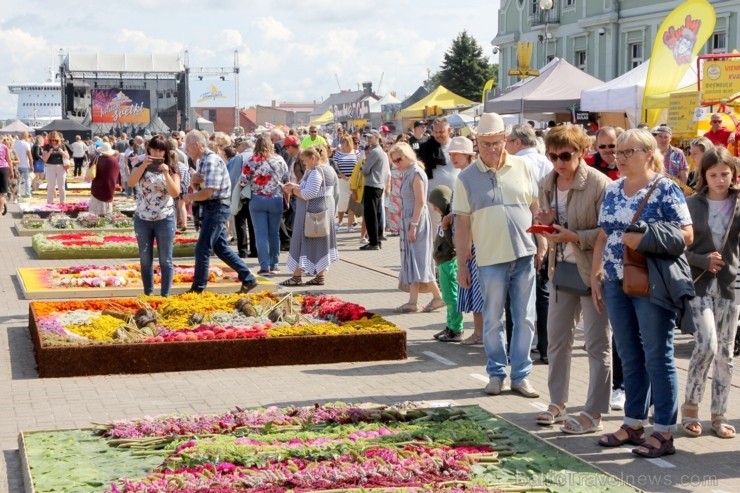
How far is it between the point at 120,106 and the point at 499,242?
70.6 m

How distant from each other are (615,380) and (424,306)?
14.9 feet

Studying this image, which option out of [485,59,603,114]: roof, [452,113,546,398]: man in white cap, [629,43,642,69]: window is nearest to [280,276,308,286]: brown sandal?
[452,113,546,398]: man in white cap

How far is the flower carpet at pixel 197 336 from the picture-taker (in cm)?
880

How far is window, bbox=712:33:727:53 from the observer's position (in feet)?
145

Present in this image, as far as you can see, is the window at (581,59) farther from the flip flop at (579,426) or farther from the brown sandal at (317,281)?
the flip flop at (579,426)

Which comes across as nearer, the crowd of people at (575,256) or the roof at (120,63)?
the crowd of people at (575,256)

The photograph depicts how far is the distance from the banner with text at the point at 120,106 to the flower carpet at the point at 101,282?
62027mm

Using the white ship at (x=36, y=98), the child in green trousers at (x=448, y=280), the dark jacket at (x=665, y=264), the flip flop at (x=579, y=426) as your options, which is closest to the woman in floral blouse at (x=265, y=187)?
the child in green trousers at (x=448, y=280)

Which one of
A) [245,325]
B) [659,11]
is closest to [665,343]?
[245,325]

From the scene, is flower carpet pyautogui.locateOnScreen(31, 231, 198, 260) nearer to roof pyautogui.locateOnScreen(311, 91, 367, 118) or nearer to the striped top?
the striped top

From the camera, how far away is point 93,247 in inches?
697

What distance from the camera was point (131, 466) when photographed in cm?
602

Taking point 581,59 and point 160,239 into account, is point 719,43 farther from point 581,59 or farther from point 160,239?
point 160,239

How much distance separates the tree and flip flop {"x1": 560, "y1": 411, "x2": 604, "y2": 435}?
82.3 m
